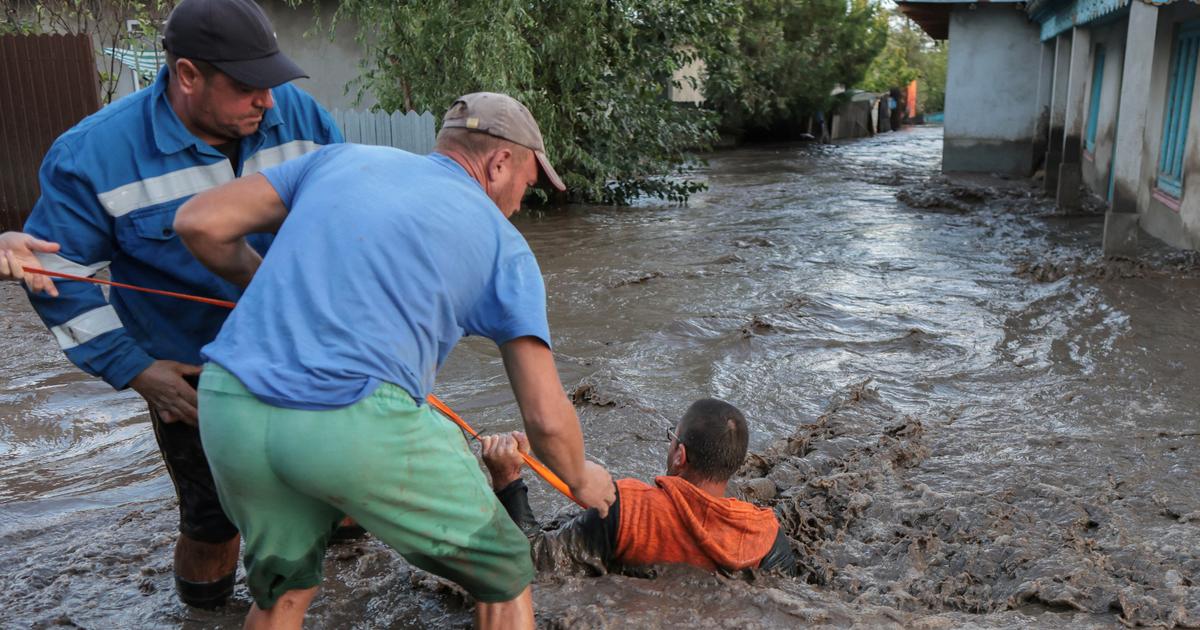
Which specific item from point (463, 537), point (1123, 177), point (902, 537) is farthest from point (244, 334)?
point (1123, 177)

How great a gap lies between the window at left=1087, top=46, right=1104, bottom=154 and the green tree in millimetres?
5767

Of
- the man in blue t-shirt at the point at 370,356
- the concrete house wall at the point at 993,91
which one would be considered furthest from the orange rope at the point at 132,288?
the concrete house wall at the point at 993,91

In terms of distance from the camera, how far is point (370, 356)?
83.6 inches

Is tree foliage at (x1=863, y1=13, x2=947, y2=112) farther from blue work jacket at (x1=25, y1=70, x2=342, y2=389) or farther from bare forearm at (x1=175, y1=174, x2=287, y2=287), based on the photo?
bare forearm at (x1=175, y1=174, x2=287, y2=287)

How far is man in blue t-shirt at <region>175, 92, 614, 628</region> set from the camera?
6.92ft

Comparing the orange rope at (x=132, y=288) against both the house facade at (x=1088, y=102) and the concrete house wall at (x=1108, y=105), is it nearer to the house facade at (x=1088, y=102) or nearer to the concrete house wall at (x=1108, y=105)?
the house facade at (x=1088, y=102)

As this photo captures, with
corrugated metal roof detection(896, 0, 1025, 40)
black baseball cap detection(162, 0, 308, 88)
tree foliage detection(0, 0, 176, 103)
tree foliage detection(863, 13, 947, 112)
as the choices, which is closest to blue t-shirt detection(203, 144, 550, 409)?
black baseball cap detection(162, 0, 308, 88)

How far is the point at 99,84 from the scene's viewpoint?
35.4 ft

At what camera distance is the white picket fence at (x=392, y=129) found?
10906mm

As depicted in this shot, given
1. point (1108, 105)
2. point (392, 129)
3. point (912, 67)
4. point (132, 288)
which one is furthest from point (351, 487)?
point (912, 67)

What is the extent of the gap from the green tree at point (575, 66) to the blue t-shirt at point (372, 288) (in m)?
8.80

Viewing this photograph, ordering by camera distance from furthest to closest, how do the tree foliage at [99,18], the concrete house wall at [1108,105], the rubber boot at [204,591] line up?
the concrete house wall at [1108,105] < the tree foliage at [99,18] < the rubber boot at [204,591]

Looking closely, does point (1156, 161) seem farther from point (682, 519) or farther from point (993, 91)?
point (682, 519)

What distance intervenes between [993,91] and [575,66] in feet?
30.2
